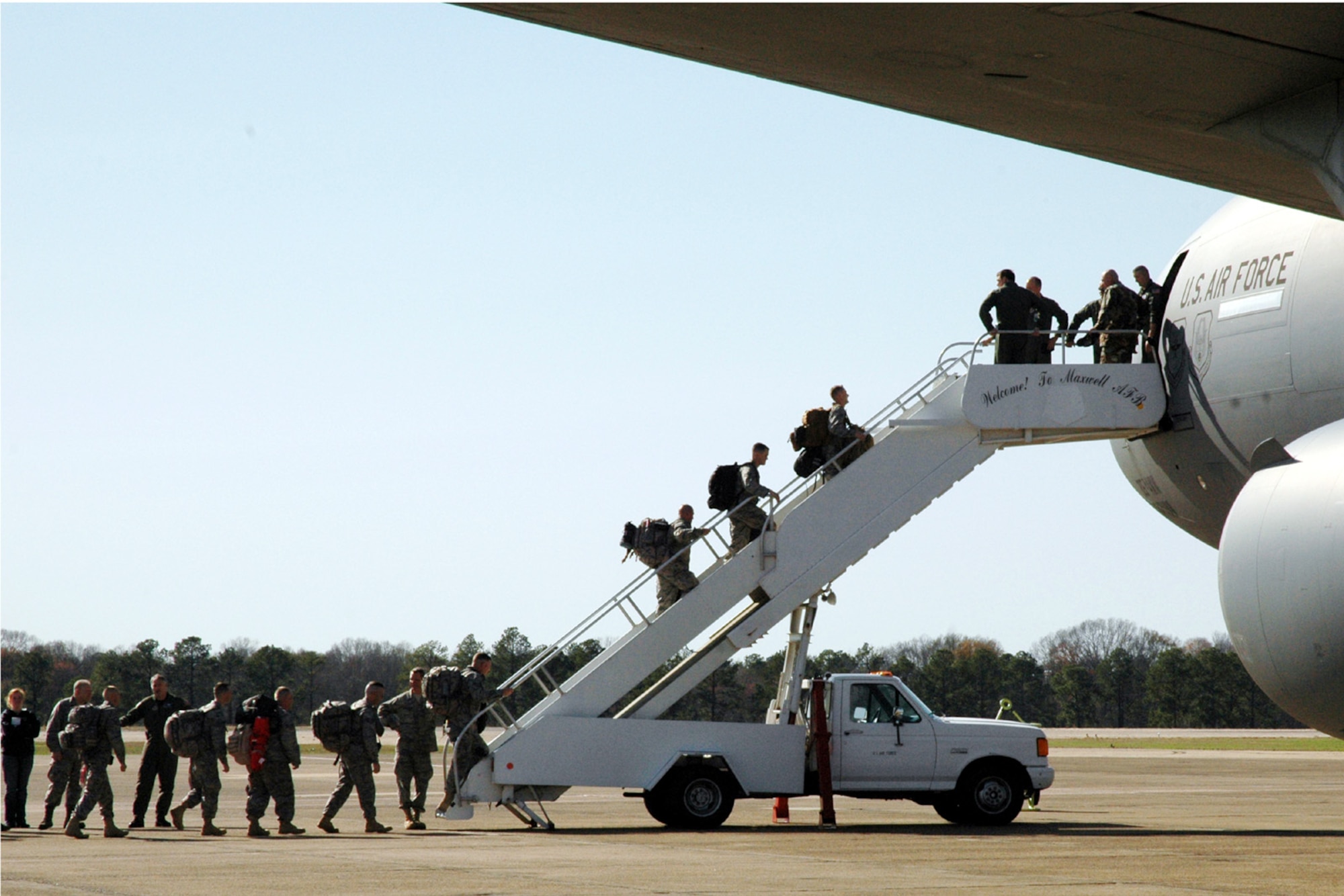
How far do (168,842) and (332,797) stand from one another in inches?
83.4

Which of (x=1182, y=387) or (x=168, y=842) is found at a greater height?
(x=1182, y=387)

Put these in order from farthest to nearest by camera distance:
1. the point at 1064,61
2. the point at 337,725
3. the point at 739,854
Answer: the point at 337,725, the point at 739,854, the point at 1064,61

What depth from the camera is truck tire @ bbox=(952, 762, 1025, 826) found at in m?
17.9

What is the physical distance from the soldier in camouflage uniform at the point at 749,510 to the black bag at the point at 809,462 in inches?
20.3

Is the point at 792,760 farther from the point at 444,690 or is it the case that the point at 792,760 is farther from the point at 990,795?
the point at 444,690

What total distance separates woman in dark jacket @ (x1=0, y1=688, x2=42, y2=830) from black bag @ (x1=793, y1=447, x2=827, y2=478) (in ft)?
31.9

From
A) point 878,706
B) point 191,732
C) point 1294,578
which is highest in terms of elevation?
point 1294,578

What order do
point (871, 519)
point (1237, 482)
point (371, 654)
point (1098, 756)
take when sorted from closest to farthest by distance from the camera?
point (1237, 482)
point (871, 519)
point (1098, 756)
point (371, 654)

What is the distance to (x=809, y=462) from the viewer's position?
18516 mm

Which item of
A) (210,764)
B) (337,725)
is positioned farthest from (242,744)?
(337,725)

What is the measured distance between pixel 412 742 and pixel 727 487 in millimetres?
4778

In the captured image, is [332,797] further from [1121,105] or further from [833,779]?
[1121,105]

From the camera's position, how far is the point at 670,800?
17234 millimetres

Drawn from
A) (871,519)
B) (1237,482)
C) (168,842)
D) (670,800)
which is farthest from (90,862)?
(1237,482)
